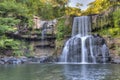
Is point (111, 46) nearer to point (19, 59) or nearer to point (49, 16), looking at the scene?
point (19, 59)

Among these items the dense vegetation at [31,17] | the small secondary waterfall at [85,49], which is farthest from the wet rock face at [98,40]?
the dense vegetation at [31,17]

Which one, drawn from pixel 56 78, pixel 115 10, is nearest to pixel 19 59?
pixel 115 10

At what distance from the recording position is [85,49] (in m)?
38.6

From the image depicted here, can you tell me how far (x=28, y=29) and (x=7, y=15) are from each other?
4.14 metres

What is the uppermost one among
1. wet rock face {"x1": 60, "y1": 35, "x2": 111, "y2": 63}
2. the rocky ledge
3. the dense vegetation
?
the dense vegetation

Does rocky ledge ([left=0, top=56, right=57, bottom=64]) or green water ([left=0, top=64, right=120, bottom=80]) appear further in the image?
rocky ledge ([left=0, top=56, right=57, bottom=64])

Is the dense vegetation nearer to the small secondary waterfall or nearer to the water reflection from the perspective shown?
the small secondary waterfall

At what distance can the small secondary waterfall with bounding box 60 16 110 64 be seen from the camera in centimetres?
3700

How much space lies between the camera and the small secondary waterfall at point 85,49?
37000 millimetres

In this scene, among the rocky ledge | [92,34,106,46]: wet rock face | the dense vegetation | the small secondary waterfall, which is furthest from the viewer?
the dense vegetation

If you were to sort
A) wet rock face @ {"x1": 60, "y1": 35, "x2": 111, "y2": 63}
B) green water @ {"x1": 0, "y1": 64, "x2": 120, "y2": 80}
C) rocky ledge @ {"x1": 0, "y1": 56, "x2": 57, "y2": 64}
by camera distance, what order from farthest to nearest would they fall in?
rocky ledge @ {"x1": 0, "y1": 56, "x2": 57, "y2": 64}, wet rock face @ {"x1": 60, "y1": 35, "x2": 111, "y2": 63}, green water @ {"x1": 0, "y1": 64, "x2": 120, "y2": 80}

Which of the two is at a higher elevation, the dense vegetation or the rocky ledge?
the dense vegetation

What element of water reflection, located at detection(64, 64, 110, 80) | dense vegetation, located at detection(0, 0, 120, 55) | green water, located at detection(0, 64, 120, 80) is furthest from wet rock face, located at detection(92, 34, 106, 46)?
water reflection, located at detection(64, 64, 110, 80)

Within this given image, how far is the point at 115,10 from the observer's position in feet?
136
